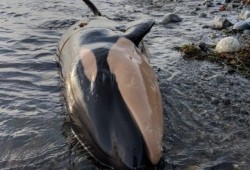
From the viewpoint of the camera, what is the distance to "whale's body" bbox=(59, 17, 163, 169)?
401cm

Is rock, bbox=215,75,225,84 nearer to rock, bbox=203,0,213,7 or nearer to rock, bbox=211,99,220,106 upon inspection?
rock, bbox=211,99,220,106

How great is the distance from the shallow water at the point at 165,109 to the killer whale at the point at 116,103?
0.33 m

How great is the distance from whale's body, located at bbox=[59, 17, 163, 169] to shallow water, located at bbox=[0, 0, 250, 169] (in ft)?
1.09

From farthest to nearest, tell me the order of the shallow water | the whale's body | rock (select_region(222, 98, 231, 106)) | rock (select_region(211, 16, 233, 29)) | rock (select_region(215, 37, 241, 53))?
rock (select_region(211, 16, 233, 29)) < rock (select_region(215, 37, 241, 53)) < rock (select_region(222, 98, 231, 106)) < the shallow water < the whale's body

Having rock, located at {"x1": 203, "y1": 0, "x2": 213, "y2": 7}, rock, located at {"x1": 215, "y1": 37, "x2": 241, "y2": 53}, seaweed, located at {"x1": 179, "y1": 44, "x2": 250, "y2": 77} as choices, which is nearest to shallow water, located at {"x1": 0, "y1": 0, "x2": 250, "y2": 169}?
seaweed, located at {"x1": 179, "y1": 44, "x2": 250, "y2": 77}

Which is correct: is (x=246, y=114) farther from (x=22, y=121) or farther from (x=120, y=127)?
(x=22, y=121)

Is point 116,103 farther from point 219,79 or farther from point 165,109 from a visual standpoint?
point 219,79

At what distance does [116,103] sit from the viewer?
4.23 meters

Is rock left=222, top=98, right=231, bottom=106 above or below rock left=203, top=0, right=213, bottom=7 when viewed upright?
above

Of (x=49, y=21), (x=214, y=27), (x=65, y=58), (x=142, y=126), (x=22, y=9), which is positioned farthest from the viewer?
(x=22, y=9)

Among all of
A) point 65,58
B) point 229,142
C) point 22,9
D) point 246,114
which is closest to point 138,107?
point 229,142

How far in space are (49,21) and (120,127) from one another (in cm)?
761

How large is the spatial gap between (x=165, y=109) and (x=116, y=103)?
5.13 feet

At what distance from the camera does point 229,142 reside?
4742 mm
